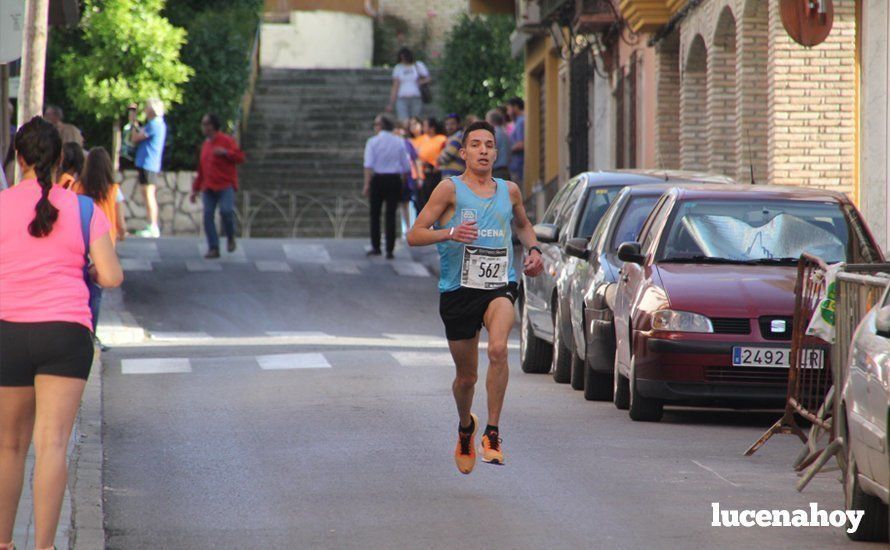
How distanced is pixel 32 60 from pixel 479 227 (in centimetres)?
750

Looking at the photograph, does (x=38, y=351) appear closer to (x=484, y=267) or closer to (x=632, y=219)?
(x=484, y=267)

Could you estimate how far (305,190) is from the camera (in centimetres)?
3784

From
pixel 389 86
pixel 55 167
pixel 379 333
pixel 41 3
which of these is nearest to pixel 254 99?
pixel 389 86

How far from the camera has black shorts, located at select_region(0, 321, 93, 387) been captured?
754 cm

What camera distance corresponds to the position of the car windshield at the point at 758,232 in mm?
13594

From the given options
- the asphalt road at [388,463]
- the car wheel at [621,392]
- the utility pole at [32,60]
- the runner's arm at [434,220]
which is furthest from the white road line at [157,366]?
the runner's arm at [434,220]

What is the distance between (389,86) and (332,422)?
3257cm

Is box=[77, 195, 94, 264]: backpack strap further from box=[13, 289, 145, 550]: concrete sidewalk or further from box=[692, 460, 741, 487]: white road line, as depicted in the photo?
box=[692, 460, 741, 487]: white road line

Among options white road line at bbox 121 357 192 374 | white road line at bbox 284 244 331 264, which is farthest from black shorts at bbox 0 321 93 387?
white road line at bbox 284 244 331 264

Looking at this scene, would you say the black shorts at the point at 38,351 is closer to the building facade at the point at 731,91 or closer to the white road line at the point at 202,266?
the building facade at the point at 731,91

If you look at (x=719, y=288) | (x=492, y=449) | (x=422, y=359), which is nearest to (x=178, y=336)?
(x=422, y=359)

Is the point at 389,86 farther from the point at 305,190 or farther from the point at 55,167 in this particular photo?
the point at 55,167

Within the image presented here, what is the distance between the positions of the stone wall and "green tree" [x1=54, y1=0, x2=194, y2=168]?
1286 mm

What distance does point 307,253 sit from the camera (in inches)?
1145
